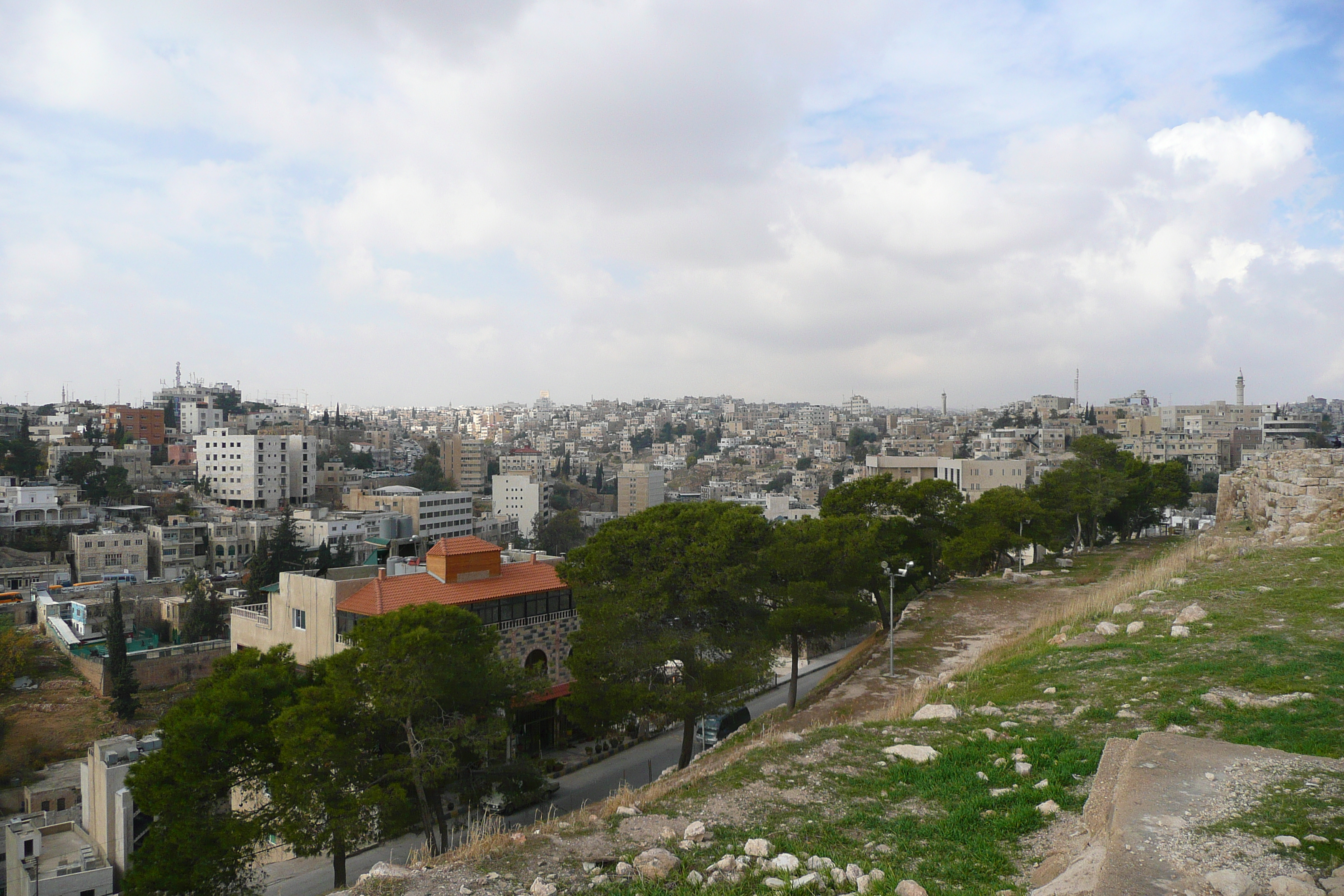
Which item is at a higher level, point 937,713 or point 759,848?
point 759,848

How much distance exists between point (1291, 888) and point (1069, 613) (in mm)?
10548

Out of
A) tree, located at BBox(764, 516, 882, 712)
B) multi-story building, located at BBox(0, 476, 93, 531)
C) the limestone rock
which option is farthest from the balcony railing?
multi-story building, located at BBox(0, 476, 93, 531)

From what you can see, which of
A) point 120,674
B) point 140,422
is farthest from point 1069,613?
point 140,422

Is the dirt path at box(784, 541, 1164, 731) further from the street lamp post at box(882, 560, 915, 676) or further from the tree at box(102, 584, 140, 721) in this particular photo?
the tree at box(102, 584, 140, 721)

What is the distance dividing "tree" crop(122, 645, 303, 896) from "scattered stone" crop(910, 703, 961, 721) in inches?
351

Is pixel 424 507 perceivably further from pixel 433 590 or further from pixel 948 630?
pixel 948 630

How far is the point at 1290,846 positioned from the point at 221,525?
59237 mm

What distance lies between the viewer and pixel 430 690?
11.2 m

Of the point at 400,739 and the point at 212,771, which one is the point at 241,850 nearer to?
the point at 212,771

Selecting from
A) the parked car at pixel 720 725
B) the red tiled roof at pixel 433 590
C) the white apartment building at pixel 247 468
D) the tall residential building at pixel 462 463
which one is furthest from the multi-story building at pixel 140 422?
the parked car at pixel 720 725

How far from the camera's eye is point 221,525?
52594 mm

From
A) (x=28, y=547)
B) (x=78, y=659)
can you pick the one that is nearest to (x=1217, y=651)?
(x=78, y=659)

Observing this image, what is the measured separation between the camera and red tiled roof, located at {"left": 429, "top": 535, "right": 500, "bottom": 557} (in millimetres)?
19797

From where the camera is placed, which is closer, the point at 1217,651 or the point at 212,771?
the point at 1217,651
